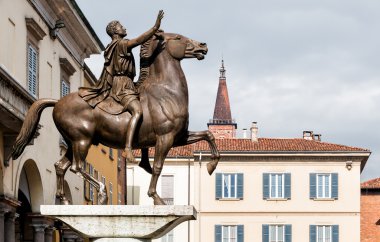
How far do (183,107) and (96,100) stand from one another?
94 centimetres

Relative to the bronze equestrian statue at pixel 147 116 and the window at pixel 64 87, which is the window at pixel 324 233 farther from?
the bronze equestrian statue at pixel 147 116

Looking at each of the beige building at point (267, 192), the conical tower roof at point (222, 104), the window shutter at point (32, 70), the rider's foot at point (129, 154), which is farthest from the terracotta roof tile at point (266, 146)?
the conical tower roof at point (222, 104)

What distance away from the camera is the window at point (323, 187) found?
213 ft

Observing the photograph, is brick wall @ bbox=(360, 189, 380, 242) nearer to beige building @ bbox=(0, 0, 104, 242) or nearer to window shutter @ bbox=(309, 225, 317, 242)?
window shutter @ bbox=(309, 225, 317, 242)

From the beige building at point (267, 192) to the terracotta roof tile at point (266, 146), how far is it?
0.20m

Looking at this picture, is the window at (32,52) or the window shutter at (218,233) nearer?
the window at (32,52)

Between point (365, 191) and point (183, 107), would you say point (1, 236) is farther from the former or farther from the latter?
point (365, 191)

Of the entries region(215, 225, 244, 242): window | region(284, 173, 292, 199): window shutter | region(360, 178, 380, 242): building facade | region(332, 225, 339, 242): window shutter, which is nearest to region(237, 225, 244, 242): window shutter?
region(215, 225, 244, 242): window

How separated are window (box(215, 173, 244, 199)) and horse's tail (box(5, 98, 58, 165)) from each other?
53345 mm

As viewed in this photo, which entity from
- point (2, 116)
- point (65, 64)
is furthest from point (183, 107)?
point (65, 64)

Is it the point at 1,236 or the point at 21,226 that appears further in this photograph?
the point at 21,226

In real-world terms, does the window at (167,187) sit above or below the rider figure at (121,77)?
above

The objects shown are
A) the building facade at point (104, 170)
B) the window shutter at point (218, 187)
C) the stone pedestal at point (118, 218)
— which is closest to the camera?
the stone pedestal at point (118, 218)

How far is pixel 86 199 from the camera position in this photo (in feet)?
140
